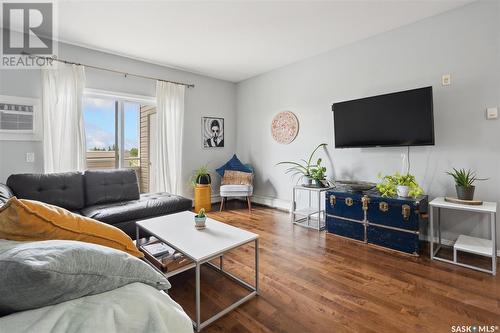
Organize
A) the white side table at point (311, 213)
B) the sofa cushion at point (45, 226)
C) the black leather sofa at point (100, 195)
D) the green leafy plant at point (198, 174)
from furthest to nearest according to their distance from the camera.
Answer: the green leafy plant at point (198, 174)
the white side table at point (311, 213)
the black leather sofa at point (100, 195)
the sofa cushion at point (45, 226)

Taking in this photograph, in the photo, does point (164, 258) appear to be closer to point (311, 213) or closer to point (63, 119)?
point (311, 213)


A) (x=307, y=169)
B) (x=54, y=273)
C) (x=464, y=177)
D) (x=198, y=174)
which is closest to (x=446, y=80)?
(x=464, y=177)

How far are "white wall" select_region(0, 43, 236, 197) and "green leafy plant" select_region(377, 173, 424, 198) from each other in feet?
10.3

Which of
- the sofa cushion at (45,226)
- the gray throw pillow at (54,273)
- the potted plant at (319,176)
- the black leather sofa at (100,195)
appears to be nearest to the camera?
the gray throw pillow at (54,273)

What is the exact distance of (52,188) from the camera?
8.63ft

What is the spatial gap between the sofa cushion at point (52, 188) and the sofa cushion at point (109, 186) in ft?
0.26

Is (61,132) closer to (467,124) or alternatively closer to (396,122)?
(396,122)

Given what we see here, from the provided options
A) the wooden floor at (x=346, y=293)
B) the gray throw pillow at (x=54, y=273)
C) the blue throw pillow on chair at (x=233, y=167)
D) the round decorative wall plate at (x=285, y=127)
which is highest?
the round decorative wall plate at (x=285, y=127)

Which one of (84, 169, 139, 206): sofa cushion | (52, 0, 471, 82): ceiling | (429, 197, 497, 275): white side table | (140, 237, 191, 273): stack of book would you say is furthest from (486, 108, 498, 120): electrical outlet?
(84, 169, 139, 206): sofa cushion

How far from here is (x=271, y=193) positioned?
4.57m

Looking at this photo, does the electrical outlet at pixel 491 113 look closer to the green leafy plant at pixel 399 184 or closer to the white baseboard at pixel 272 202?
the green leafy plant at pixel 399 184

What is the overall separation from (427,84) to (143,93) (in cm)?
395

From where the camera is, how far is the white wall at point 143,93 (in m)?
2.93

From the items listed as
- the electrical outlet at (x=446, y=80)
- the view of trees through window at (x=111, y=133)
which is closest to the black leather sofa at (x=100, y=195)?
the view of trees through window at (x=111, y=133)
